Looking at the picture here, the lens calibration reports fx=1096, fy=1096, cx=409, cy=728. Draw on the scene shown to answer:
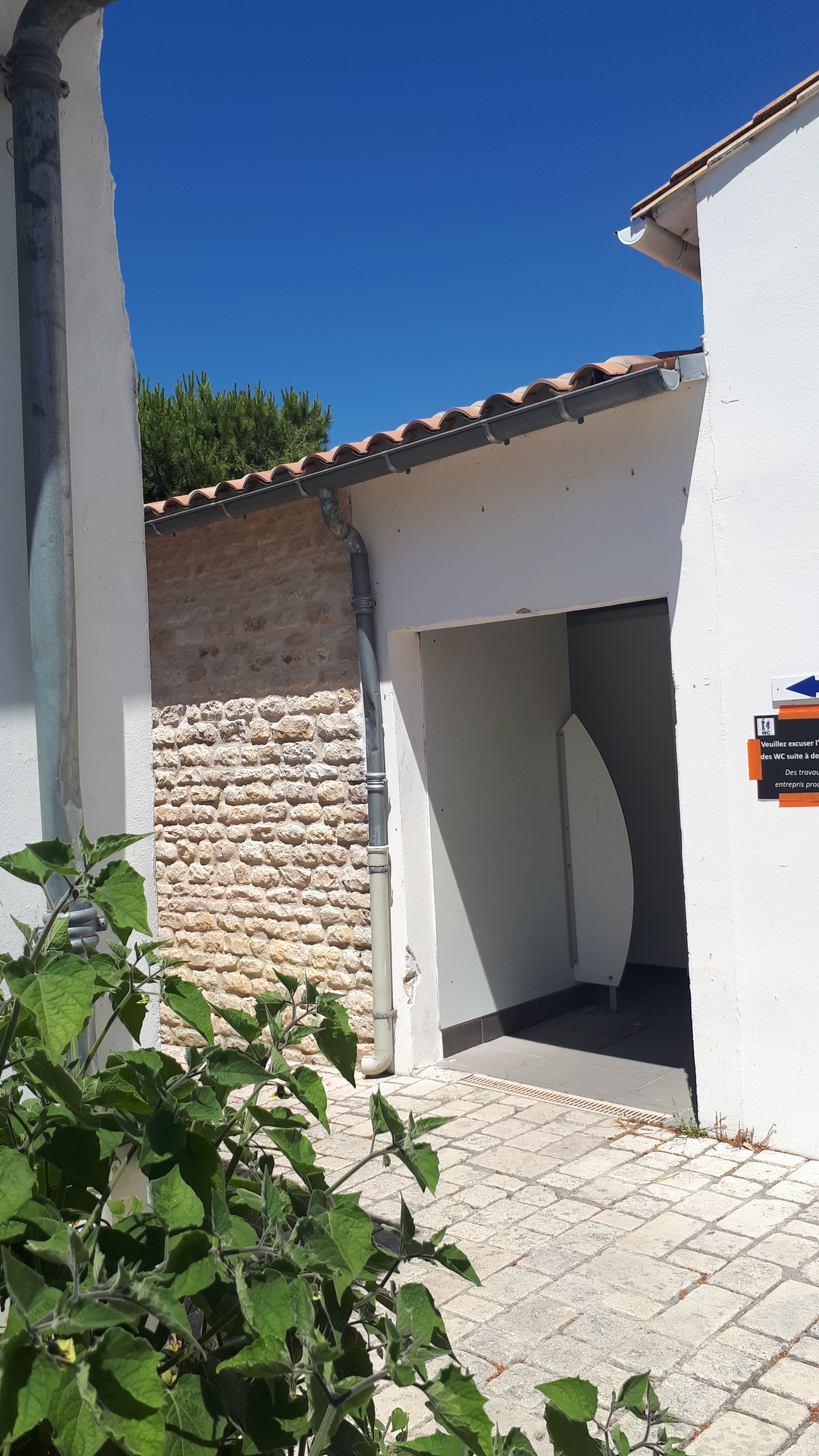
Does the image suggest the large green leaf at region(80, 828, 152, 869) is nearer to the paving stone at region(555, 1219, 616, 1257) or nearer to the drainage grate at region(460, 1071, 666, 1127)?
the paving stone at region(555, 1219, 616, 1257)

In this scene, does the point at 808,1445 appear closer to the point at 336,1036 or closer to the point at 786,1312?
the point at 786,1312

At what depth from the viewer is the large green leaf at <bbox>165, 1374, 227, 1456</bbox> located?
3.58 ft

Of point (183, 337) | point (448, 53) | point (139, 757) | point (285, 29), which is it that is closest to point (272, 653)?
point (139, 757)

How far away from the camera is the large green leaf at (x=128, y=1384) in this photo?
37.7 inches

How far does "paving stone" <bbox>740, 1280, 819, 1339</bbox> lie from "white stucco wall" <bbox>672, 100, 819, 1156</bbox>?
112 centimetres

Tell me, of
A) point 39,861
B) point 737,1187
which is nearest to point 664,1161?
point 737,1187

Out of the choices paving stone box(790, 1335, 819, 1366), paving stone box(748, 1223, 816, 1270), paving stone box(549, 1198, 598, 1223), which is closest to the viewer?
paving stone box(790, 1335, 819, 1366)

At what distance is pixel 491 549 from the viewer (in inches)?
222

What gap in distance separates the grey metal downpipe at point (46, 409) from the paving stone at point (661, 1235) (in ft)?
8.38

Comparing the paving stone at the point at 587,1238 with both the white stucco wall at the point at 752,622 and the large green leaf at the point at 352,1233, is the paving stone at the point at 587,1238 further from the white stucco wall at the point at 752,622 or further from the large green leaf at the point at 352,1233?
the large green leaf at the point at 352,1233

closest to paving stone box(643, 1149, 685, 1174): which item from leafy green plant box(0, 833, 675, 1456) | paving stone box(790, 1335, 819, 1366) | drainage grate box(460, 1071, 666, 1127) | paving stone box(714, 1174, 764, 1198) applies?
paving stone box(714, 1174, 764, 1198)

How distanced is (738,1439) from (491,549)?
3971 millimetres

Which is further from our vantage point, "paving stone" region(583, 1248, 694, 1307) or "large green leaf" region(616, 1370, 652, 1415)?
"paving stone" region(583, 1248, 694, 1307)

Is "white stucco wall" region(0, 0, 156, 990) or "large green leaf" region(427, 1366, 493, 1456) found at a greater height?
"white stucco wall" region(0, 0, 156, 990)
